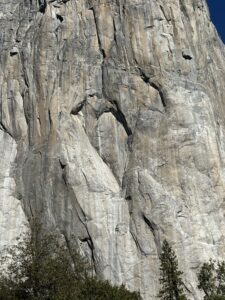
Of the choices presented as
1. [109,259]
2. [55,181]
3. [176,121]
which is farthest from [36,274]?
[176,121]

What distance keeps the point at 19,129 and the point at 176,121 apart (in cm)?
976

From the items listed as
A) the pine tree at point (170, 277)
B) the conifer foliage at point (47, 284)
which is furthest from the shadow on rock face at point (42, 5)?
the conifer foliage at point (47, 284)

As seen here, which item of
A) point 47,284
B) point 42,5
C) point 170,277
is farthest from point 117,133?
point 47,284

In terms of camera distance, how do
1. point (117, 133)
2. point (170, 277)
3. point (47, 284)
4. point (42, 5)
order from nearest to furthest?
point (47, 284), point (170, 277), point (117, 133), point (42, 5)

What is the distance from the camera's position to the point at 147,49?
125 feet

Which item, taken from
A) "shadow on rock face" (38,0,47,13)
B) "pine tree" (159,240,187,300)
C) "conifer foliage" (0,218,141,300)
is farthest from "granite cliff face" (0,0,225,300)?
"conifer foliage" (0,218,141,300)

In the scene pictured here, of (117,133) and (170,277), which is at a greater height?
(117,133)

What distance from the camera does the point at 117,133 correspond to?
3684cm

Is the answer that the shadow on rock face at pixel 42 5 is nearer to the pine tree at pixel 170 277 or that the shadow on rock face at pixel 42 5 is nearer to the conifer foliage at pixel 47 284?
the pine tree at pixel 170 277

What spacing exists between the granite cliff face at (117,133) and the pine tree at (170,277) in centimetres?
233

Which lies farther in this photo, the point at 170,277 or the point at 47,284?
the point at 170,277

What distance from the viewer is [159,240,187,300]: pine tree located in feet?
94.2

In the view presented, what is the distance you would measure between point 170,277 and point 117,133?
1078cm

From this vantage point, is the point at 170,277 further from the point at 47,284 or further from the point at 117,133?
the point at 117,133
